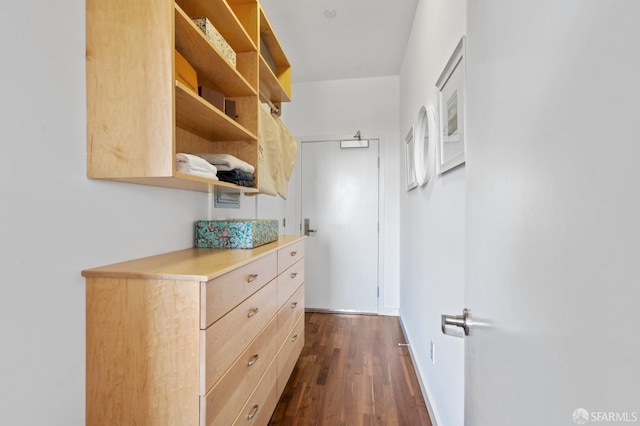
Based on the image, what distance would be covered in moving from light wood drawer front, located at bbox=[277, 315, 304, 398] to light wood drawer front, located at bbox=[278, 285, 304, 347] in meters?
0.05

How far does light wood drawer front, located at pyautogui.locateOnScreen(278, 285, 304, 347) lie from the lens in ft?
5.46

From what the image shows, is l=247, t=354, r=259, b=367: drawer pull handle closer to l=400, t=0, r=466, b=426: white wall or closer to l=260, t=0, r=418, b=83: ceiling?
l=400, t=0, r=466, b=426: white wall

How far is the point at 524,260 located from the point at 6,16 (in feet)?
4.24

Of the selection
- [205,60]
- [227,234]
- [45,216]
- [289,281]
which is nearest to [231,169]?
[227,234]

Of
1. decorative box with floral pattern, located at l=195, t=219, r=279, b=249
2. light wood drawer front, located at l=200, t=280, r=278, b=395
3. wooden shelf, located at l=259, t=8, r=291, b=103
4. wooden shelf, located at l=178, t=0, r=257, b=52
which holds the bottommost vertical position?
light wood drawer front, located at l=200, t=280, r=278, b=395

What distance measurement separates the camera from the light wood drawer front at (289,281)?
65.7 inches

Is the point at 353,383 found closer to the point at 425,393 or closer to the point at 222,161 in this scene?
the point at 425,393

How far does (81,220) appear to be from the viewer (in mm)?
915

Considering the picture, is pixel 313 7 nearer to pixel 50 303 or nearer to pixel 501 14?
pixel 501 14

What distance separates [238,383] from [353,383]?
1.16 meters

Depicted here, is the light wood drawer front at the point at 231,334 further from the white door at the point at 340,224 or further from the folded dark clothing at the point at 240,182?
the white door at the point at 340,224

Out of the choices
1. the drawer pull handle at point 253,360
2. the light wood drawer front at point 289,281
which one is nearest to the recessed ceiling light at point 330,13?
the light wood drawer front at point 289,281

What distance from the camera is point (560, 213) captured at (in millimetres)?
318

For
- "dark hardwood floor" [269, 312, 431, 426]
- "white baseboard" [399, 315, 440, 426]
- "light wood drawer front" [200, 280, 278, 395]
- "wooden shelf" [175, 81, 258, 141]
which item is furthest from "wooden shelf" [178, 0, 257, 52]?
"white baseboard" [399, 315, 440, 426]
